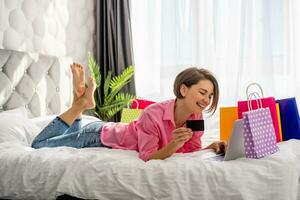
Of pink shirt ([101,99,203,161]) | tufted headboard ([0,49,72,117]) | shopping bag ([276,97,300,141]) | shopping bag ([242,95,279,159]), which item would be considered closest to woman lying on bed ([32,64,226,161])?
pink shirt ([101,99,203,161])

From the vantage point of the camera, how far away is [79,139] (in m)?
2.39

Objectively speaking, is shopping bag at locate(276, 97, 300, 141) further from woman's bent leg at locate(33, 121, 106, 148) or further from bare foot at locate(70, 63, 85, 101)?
bare foot at locate(70, 63, 85, 101)

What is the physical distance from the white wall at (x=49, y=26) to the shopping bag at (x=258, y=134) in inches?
82.4

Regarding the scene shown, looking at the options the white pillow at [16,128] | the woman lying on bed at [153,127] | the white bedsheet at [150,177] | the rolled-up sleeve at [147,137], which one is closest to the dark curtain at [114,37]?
the white pillow at [16,128]

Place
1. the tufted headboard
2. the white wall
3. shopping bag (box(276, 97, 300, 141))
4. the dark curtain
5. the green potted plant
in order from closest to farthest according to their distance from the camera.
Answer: shopping bag (box(276, 97, 300, 141)) → the tufted headboard → the white wall → the green potted plant → the dark curtain

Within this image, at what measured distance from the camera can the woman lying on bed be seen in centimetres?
190

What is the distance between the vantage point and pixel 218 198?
4.99 ft

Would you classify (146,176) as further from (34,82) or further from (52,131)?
(34,82)

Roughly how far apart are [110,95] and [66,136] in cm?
181

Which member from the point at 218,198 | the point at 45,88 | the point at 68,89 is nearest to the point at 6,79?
the point at 45,88

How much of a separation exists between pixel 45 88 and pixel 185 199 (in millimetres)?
2049

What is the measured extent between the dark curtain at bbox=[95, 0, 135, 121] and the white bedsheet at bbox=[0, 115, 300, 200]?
2.58 meters

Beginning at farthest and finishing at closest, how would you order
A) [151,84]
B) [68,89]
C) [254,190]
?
1. [151,84]
2. [68,89]
3. [254,190]

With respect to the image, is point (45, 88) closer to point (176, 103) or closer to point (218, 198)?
point (176, 103)
